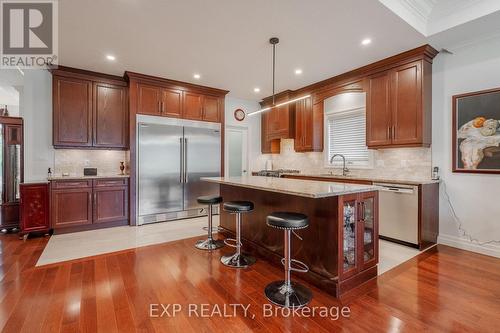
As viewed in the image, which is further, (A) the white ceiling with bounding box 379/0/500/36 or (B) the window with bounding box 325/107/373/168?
(B) the window with bounding box 325/107/373/168

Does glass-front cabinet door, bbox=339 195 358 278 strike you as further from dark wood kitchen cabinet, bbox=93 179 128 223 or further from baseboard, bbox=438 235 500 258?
dark wood kitchen cabinet, bbox=93 179 128 223

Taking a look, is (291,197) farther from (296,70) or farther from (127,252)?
(296,70)

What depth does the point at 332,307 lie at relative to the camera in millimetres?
1967

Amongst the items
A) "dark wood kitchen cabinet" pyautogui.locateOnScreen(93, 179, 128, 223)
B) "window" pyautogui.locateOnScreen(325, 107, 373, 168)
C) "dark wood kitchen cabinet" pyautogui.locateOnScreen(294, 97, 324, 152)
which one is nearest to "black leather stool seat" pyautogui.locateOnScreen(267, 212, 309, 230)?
"window" pyautogui.locateOnScreen(325, 107, 373, 168)

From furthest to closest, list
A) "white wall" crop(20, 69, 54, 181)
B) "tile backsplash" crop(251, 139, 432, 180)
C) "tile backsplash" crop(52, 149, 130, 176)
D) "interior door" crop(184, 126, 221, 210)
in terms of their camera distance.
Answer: "interior door" crop(184, 126, 221, 210) → "tile backsplash" crop(52, 149, 130, 176) → "white wall" crop(20, 69, 54, 181) → "tile backsplash" crop(251, 139, 432, 180)

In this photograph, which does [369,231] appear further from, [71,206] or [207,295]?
[71,206]

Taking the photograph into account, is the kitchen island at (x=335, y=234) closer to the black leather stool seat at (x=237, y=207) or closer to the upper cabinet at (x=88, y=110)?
the black leather stool seat at (x=237, y=207)

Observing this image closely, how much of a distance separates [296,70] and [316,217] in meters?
2.98

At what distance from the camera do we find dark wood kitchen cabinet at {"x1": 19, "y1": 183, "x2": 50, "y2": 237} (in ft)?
12.0

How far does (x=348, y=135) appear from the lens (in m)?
4.62

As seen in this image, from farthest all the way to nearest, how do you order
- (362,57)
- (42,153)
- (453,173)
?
(42,153) → (362,57) → (453,173)

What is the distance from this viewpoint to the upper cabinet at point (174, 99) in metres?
4.46

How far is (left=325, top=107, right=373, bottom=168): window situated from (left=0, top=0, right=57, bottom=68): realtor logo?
4460 millimetres

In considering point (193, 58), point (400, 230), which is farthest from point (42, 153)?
point (400, 230)
